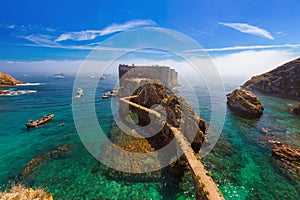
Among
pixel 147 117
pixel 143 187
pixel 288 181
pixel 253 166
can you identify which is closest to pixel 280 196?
pixel 288 181

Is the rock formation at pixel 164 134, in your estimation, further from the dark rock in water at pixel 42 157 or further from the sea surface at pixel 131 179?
the dark rock in water at pixel 42 157

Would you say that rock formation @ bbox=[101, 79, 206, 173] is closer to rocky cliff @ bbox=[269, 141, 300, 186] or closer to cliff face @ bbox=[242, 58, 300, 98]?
rocky cliff @ bbox=[269, 141, 300, 186]

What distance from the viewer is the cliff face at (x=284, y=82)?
62.8 meters

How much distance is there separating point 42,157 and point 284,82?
9270cm

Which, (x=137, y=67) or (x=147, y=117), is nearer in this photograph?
(x=147, y=117)

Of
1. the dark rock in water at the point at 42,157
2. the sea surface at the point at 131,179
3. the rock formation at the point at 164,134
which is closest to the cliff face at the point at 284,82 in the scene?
the sea surface at the point at 131,179

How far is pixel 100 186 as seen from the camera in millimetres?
10961

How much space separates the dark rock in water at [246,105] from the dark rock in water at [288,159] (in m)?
15.0

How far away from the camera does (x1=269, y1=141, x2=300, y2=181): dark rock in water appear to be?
1300 cm

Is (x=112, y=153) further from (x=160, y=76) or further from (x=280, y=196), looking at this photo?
(x=160, y=76)

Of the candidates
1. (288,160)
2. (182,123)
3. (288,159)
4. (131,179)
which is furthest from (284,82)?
(131,179)

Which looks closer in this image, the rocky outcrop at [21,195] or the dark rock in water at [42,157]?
the rocky outcrop at [21,195]

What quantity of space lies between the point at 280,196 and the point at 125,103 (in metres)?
22.9

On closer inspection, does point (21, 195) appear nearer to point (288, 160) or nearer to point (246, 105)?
point (288, 160)
